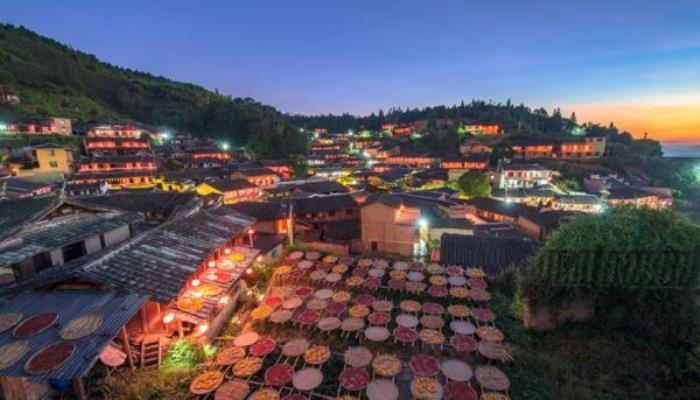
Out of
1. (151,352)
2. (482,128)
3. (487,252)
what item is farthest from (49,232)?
(482,128)

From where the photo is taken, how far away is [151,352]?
1163 centimetres

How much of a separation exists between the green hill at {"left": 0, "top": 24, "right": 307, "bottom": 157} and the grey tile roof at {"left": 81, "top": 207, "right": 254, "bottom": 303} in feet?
227

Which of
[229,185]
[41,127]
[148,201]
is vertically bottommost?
[229,185]

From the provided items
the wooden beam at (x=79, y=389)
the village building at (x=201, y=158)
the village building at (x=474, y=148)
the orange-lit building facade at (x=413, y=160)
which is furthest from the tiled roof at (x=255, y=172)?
the village building at (x=474, y=148)

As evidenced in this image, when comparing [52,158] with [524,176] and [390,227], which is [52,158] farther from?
[524,176]

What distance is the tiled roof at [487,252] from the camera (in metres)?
21.3

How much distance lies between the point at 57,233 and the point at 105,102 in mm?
142344

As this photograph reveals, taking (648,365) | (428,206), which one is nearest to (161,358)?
(648,365)

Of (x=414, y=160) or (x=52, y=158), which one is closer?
(x=52, y=158)

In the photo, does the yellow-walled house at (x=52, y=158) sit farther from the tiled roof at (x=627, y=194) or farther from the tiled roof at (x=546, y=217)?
the tiled roof at (x=627, y=194)

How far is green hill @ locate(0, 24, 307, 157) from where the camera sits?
278 ft

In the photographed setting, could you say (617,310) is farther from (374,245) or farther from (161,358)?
(161,358)

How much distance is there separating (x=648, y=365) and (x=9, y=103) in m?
118

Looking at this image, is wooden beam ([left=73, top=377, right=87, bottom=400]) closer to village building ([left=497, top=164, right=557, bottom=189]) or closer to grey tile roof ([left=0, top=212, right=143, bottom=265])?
grey tile roof ([left=0, top=212, right=143, bottom=265])
